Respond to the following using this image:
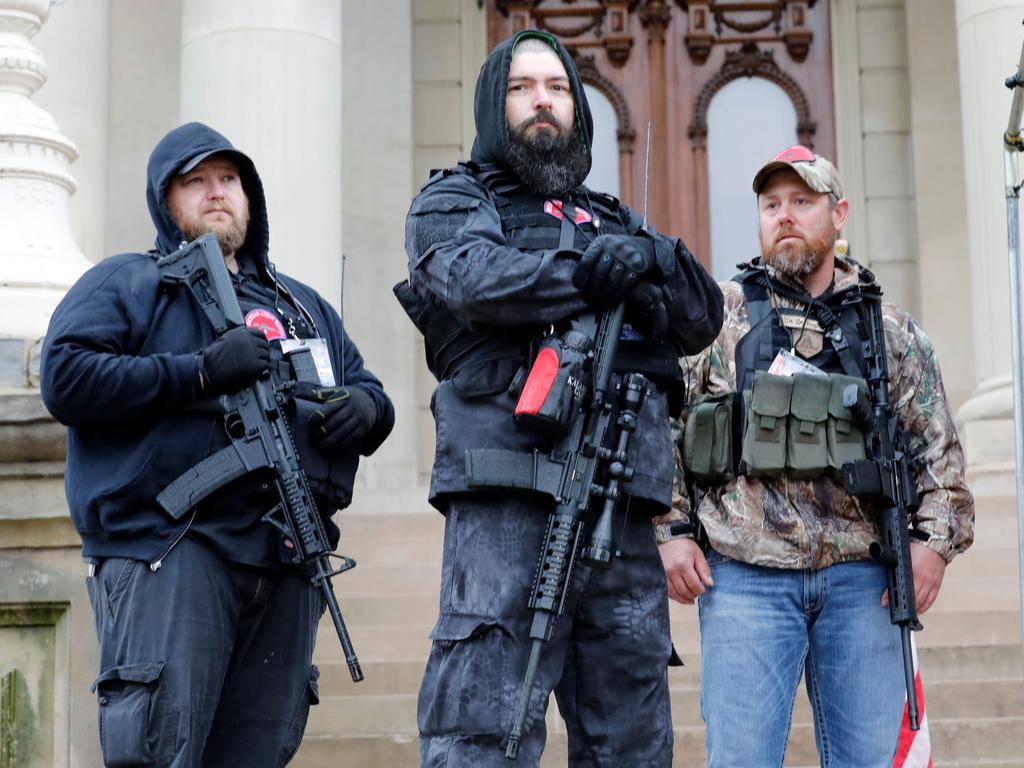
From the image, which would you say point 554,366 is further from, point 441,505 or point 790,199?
point 790,199

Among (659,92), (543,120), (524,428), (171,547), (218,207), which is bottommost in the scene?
(171,547)

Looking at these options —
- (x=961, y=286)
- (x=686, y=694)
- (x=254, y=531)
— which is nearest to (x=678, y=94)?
(x=961, y=286)

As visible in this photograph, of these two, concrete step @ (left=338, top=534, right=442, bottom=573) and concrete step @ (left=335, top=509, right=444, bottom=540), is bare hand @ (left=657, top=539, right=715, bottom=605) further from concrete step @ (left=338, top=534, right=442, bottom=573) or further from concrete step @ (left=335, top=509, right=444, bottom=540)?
concrete step @ (left=335, top=509, right=444, bottom=540)

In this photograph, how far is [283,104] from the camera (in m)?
8.99

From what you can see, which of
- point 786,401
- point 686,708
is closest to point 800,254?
point 786,401

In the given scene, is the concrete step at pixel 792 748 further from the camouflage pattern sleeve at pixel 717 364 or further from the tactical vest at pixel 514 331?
the tactical vest at pixel 514 331

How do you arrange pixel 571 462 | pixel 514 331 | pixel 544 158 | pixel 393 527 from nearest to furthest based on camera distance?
pixel 571 462 < pixel 514 331 < pixel 544 158 < pixel 393 527

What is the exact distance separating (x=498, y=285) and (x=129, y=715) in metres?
1.30

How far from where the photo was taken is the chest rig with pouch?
4496 mm

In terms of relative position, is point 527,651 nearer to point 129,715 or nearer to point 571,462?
point 571,462

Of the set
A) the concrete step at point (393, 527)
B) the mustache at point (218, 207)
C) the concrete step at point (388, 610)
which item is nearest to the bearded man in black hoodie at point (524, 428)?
the mustache at point (218, 207)

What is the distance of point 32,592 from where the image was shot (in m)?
5.45

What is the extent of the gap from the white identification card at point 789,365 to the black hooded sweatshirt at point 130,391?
110 cm

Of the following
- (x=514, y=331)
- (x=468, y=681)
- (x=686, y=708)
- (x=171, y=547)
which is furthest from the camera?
(x=686, y=708)
